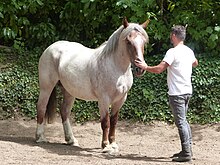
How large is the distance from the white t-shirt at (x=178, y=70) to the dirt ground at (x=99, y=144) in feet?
2.78

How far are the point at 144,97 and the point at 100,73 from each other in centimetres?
277

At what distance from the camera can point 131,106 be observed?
8586 millimetres

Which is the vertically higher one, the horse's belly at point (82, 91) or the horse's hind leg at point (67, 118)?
the horse's belly at point (82, 91)

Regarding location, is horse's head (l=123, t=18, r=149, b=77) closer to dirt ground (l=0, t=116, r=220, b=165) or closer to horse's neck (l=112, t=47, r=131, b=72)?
horse's neck (l=112, t=47, r=131, b=72)

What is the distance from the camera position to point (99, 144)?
708 cm

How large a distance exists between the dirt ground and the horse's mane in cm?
130

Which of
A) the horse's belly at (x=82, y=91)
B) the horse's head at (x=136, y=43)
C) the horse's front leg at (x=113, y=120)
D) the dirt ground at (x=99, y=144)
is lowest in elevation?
the dirt ground at (x=99, y=144)

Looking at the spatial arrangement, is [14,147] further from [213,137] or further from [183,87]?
[213,137]

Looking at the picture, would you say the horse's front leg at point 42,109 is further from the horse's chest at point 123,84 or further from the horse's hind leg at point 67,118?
the horse's chest at point 123,84

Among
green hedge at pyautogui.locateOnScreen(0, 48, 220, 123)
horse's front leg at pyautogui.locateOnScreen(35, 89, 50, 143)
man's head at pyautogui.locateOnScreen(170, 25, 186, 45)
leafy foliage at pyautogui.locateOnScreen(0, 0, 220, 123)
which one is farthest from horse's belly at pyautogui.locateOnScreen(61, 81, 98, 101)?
green hedge at pyautogui.locateOnScreen(0, 48, 220, 123)

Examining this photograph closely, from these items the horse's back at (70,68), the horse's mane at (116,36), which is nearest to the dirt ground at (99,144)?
the horse's back at (70,68)

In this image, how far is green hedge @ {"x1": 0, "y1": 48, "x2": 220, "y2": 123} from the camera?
27.5ft

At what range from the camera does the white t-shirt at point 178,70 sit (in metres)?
5.34

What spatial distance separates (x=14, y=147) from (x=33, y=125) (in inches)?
96.5
